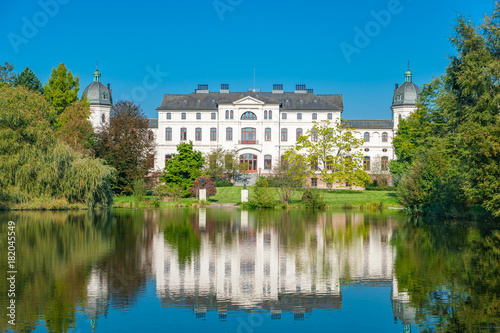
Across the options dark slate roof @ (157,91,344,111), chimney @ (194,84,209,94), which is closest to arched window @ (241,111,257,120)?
dark slate roof @ (157,91,344,111)

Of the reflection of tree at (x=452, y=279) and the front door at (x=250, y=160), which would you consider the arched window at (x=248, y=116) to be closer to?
the front door at (x=250, y=160)

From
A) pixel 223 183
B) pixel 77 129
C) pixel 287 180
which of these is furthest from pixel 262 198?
pixel 223 183

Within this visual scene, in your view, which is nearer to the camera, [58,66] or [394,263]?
[394,263]

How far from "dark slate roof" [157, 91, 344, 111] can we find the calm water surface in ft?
162

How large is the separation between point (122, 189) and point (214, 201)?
8349mm

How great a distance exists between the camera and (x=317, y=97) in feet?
224

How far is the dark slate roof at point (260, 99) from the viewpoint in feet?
219

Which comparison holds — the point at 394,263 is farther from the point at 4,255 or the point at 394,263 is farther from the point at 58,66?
→ the point at 58,66

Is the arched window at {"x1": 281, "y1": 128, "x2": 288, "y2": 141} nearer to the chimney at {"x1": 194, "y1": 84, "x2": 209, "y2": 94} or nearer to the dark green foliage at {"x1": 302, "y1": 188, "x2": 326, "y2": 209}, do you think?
the chimney at {"x1": 194, "y1": 84, "x2": 209, "y2": 94}

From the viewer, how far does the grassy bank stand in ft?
125

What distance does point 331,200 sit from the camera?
42656mm

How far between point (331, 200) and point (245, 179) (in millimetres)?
19312

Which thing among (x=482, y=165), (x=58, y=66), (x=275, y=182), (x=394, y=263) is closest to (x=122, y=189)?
(x=275, y=182)

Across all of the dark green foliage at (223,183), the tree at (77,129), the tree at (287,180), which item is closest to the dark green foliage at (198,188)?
the tree at (287,180)
